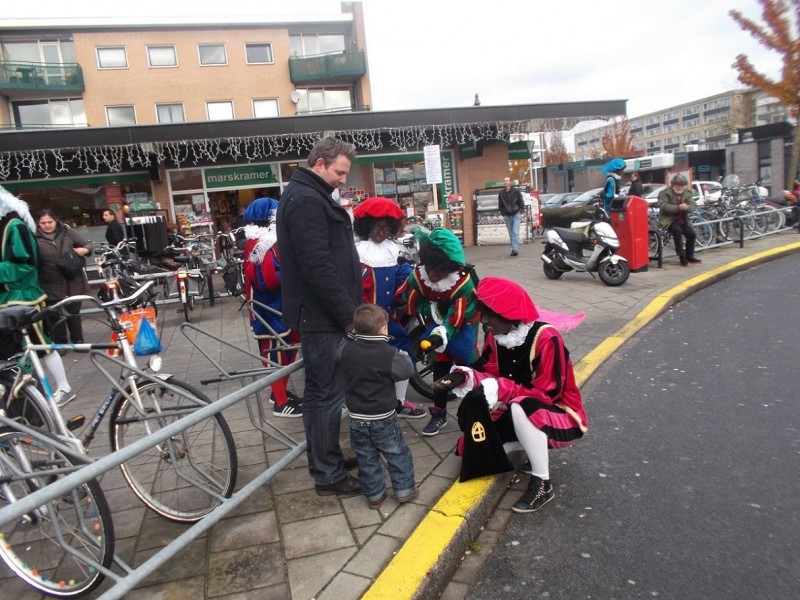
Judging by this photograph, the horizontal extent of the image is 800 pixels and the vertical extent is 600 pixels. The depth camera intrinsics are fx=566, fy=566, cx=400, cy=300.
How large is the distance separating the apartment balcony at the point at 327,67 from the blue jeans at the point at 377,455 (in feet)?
91.7

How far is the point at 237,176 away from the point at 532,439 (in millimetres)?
14225

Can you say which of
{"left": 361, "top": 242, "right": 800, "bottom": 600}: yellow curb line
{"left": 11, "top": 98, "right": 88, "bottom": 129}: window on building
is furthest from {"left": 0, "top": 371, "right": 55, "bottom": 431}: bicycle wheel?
{"left": 11, "top": 98, "right": 88, "bottom": 129}: window on building

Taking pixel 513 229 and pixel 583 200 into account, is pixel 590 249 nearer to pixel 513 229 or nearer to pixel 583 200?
pixel 513 229

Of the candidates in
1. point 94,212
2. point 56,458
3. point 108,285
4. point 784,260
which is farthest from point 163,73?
point 56,458

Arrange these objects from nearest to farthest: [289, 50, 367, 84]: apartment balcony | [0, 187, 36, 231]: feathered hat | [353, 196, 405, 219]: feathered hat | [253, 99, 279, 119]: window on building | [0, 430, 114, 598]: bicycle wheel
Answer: [0, 430, 114, 598]: bicycle wheel < [353, 196, 405, 219]: feathered hat < [0, 187, 36, 231]: feathered hat < [289, 50, 367, 84]: apartment balcony < [253, 99, 279, 119]: window on building

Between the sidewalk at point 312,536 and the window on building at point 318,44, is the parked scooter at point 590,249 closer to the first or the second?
the sidewalk at point 312,536

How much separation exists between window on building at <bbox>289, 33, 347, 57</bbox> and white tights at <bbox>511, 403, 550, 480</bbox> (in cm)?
2972

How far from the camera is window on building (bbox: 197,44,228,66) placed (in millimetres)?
28031

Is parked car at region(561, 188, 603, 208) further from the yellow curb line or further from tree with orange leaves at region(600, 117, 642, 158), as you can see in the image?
tree with orange leaves at region(600, 117, 642, 158)

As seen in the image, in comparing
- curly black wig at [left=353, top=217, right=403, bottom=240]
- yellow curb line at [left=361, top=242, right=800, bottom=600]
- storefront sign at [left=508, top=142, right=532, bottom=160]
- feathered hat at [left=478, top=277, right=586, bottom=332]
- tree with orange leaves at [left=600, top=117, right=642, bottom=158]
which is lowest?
yellow curb line at [left=361, top=242, right=800, bottom=600]

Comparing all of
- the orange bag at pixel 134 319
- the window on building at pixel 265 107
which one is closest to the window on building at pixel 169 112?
the window on building at pixel 265 107

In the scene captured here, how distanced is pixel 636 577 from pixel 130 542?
8.00ft

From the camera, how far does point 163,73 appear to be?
27.5m

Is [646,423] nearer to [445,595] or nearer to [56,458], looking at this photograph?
[445,595]
